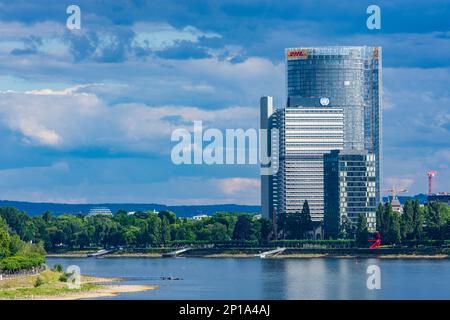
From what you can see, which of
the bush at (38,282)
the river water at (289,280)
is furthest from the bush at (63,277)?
the river water at (289,280)

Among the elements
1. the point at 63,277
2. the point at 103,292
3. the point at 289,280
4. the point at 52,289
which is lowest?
the point at 289,280

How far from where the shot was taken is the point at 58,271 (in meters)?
137

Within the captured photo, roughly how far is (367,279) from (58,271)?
3558cm

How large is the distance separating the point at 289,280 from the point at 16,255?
104 ft

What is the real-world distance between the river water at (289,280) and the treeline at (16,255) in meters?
9.28

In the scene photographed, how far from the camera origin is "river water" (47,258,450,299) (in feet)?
380

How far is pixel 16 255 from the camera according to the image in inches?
5527

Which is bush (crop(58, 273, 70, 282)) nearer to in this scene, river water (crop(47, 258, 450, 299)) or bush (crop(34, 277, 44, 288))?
bush (crop(34, 277, 44, 288))

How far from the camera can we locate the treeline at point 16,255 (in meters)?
127

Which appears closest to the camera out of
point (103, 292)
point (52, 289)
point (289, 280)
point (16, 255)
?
point (52, 289)

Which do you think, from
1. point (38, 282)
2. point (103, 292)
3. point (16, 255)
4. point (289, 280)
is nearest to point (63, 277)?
point (38, 282)

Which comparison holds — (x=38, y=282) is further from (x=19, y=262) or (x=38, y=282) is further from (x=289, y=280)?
(x=289, y=280)

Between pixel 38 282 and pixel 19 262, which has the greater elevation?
pixel 19 262
